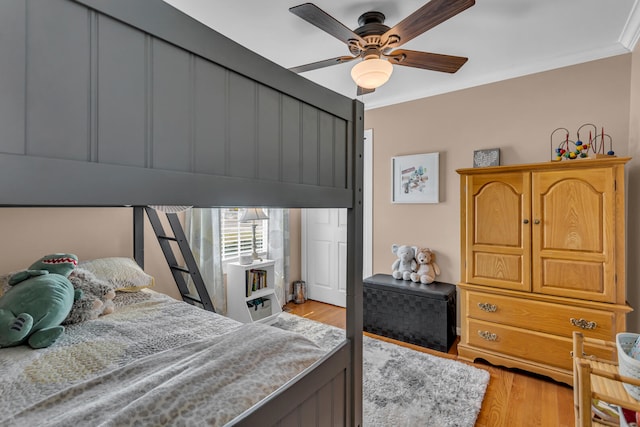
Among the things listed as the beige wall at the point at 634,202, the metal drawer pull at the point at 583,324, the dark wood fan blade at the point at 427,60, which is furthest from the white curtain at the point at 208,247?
the beige wall at the point at 634,202

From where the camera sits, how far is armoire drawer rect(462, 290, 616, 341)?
206 centimetres

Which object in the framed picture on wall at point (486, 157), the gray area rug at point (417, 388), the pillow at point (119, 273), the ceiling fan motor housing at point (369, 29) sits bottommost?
the gray area rug at point (417, 388)

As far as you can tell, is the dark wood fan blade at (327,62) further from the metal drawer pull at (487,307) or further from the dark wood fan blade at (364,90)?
the metal drawer pull at (487,307)

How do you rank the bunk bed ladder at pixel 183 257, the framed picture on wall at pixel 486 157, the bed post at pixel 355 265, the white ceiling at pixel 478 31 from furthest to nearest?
the framed picture on wall at pixel 486 157 < the bunk bed ladder at pixel 183 257 < the white ceiling at pixel 478 31 < the bed post at pixel 355 265

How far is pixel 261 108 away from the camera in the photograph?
2.48 ft

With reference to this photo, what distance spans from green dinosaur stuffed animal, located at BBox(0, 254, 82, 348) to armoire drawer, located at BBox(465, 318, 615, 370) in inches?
110

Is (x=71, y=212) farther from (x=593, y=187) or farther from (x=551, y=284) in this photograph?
(x=593, y=187)

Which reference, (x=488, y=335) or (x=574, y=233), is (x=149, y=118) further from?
(x=488, y=335)

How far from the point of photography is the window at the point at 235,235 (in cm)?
341

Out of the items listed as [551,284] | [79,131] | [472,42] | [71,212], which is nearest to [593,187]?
[551,284]

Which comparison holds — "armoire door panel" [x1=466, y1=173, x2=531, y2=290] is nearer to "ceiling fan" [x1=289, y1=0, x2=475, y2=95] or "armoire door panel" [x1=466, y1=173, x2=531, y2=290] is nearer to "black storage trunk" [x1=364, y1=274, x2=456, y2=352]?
"black storage trunk" [x1=364, y1=274, x2=456, y2=352]

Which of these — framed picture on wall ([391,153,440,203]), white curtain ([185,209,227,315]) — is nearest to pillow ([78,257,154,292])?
white curtain ([185,209,227,315])

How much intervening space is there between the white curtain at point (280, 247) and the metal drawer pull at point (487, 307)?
2.31 m

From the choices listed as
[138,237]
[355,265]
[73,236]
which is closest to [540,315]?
[355,265]
